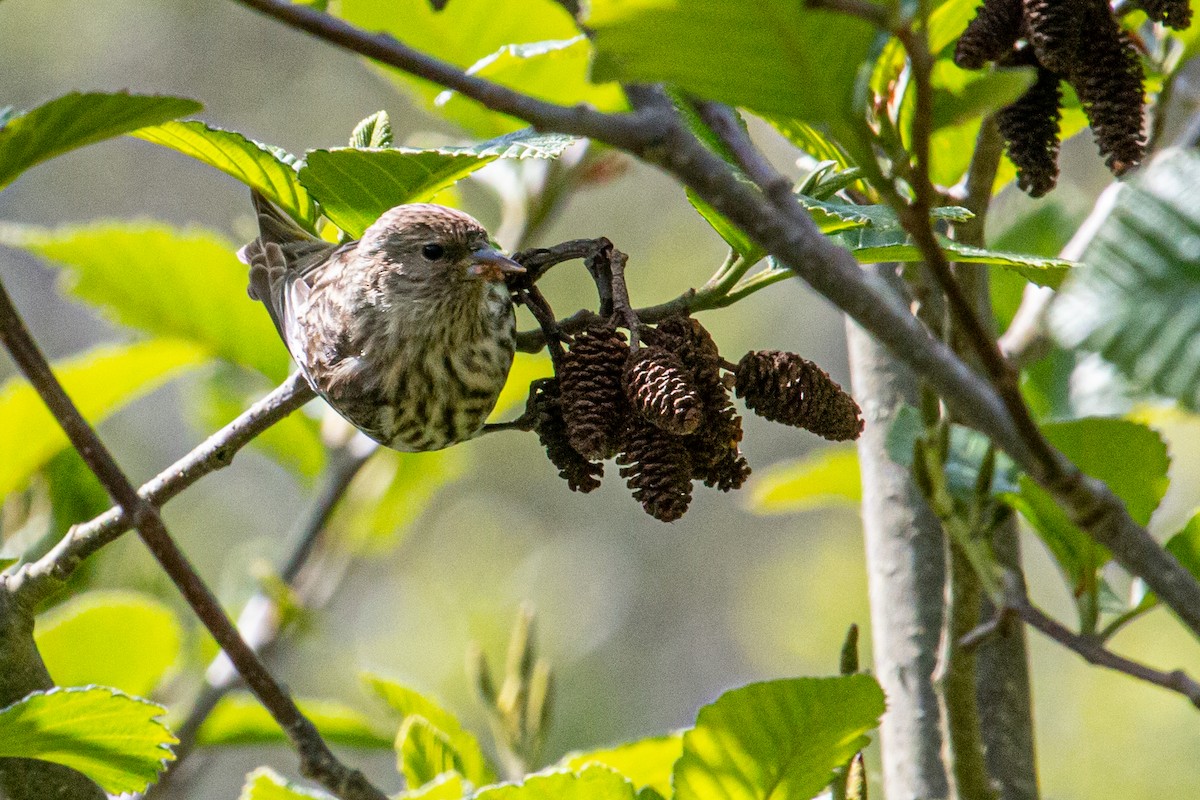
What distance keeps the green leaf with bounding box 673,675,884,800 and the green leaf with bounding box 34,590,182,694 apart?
115 centimetres

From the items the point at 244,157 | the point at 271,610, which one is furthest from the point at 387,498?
the point at 244,157

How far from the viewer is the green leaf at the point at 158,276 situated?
2.43 meters

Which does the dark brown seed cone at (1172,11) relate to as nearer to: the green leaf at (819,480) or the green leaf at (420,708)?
the green leaf at (819,480)

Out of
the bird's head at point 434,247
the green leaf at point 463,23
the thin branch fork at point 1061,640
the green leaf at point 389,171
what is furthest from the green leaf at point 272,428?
the thin branch fork at point 1061,640

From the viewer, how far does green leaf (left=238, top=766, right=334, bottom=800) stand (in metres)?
1.30

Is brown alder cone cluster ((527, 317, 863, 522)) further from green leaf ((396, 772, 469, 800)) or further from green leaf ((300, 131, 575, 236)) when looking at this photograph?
green leaf ((396, 772, 469, 800))

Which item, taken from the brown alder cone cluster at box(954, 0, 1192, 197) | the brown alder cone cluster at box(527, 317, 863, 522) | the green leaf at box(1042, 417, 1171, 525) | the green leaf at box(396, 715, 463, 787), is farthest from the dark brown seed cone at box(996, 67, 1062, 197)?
the green leaf at box(396, 715, 463, 787)

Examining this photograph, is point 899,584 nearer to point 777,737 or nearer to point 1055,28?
point 777,737

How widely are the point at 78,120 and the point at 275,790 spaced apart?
68 cm

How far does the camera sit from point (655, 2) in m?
0.81

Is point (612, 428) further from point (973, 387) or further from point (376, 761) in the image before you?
point (376, 761)

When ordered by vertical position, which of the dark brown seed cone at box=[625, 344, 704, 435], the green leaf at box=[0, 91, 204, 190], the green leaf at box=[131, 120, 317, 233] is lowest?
the dark brown seed cone at box=[625, 344, 704, 435]

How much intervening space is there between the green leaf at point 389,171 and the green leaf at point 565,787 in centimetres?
61

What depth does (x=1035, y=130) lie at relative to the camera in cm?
150
